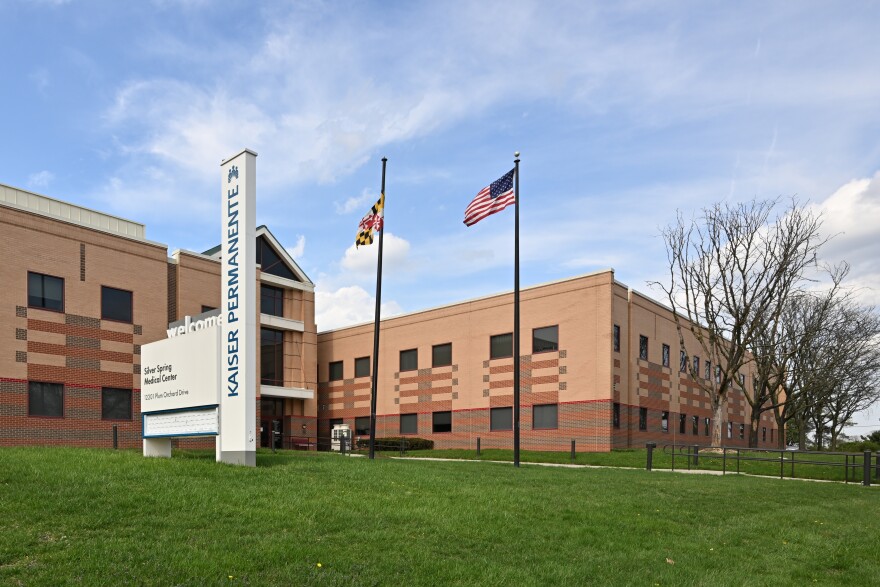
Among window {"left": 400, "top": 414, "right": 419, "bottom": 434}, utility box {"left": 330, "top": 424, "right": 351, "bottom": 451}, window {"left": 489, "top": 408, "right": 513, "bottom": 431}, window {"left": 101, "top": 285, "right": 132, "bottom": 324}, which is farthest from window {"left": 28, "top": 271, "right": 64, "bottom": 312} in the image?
window {"left": 489, "top": 408, "right": 513, "bottom": 431}

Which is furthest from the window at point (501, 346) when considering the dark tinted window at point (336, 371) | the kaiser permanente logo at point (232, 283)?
the kaiser permanente logo at point (232, 283)

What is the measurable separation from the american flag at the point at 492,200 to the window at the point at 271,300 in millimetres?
20629

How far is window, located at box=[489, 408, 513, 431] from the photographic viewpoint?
38688mm

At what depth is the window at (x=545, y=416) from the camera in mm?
36562

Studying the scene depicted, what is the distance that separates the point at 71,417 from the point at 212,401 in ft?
56.1

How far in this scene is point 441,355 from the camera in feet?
141

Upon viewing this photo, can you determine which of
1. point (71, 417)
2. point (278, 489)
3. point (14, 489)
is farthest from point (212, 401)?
point (71, 417)

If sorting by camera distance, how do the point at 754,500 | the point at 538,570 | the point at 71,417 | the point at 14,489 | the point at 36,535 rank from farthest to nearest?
the point at 71,417 < the point at 754,500 < the point at 14,489 < the point at 538,570 < the point at 36,535

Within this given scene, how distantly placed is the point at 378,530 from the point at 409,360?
35.6m

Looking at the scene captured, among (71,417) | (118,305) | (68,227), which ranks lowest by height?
(71,417)

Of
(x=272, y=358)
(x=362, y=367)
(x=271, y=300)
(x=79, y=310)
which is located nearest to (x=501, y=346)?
(x=362, y=367)

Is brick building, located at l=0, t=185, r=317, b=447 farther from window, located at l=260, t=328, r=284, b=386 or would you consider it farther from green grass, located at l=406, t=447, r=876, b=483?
green grass, located at l=406, t=447, r=876, b=483

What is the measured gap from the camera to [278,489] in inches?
450

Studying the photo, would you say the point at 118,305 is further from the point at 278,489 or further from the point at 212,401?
the point at 278,489
